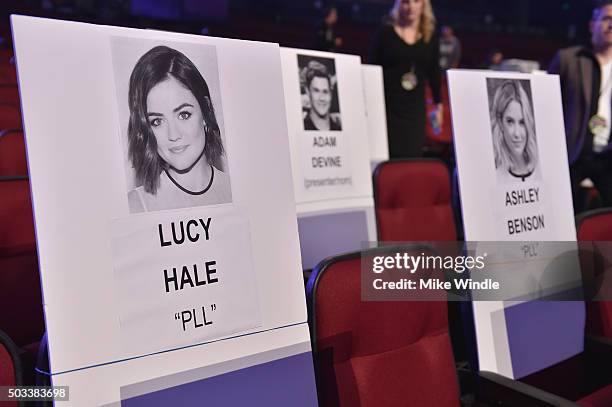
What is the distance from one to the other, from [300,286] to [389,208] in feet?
4.20

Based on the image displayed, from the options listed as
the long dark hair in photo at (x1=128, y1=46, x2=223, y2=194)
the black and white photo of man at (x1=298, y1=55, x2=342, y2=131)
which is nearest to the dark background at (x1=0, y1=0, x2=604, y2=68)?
the black and white photo of man at (x1=298, y1=55, x2=342, y2=131)

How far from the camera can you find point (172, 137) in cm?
102

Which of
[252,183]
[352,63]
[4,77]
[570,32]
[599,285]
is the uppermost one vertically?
[570,32]

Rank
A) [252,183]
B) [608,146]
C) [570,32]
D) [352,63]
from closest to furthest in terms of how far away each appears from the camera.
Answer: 1. [252,183]
2. [352,63]
3. [608,146]
4. [570,32]

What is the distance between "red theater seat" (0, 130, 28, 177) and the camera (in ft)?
6.46

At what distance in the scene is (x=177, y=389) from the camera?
1006mm

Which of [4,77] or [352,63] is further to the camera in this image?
[4,77]

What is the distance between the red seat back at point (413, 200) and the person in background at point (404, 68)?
0.66 m

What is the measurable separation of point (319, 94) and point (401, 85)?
3.33 ft

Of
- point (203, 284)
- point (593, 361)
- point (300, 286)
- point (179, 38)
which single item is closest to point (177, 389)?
point (203, 284)

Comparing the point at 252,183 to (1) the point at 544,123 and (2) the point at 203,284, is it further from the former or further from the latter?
(1) the point at 544,123

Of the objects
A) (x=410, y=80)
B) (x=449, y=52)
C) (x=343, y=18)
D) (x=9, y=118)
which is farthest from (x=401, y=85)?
(x=343, y=18)

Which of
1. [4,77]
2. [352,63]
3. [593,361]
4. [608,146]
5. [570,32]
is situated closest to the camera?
[593,361]

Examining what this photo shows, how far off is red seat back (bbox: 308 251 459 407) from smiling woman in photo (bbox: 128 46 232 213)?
29 cm
